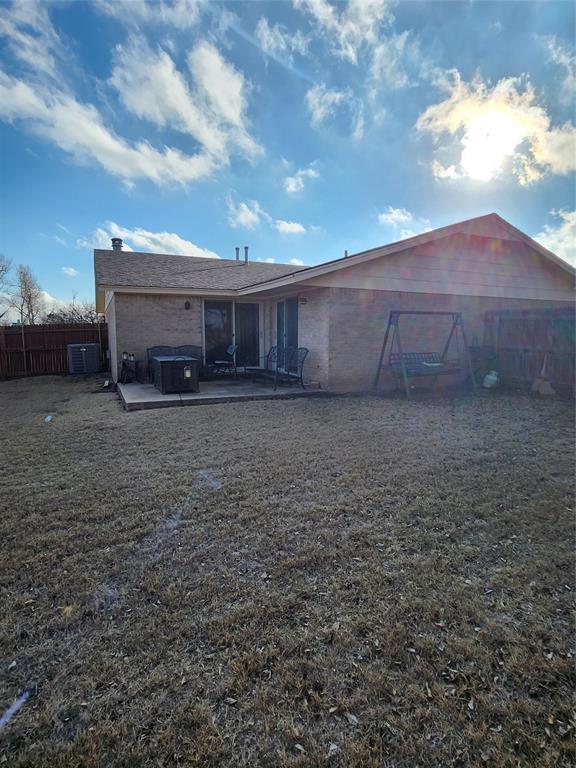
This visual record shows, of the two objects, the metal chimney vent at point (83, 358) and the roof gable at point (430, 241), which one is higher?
the roof gable at point (430, 241)

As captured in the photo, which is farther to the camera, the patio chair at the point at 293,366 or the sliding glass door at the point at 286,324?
the sliding glass door at the point at 286,324

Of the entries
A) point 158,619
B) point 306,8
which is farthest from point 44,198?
point 158,619

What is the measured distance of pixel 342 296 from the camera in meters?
8.86

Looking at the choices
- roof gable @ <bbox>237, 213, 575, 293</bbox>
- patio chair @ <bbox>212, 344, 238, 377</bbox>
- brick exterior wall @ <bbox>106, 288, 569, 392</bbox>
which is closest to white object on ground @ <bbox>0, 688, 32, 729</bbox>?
roof gable @ <bbox>237, 213, 575, 293</bbox>

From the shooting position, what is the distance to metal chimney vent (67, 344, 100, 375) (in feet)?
45.1

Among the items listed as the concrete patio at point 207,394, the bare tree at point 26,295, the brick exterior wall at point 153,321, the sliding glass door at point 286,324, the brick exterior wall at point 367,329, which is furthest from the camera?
the bare tree at point 26,295

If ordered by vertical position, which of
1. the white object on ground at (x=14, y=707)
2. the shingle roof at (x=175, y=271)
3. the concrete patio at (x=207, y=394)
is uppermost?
the shingle roof at (x=175, y=271)

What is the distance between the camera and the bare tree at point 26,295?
90.1 ft

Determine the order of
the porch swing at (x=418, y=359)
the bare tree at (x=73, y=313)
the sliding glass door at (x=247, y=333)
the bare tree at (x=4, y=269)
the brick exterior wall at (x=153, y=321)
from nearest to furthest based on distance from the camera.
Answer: the porch swing at (x=418, y=359) → the brick exterior wall at (x=153, y=321) → the sliding glass door at (x=247, y=333) → the bare tree at (x=73, y=313) → the bare tree at (x=4, y=269)

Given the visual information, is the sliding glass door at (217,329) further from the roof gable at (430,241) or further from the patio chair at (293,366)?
the patio chair at (293,366)

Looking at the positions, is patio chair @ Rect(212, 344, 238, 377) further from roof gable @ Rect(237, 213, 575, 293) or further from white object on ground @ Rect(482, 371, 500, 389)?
white object on ground @ Rect(482, 371, 500, 389)

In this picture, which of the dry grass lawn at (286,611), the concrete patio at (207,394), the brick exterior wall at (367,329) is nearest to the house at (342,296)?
the brick exterior wall at (367,329)

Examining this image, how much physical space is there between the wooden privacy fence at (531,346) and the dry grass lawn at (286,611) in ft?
19.9

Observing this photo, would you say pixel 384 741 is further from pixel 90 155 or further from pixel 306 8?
pixel 90 155
